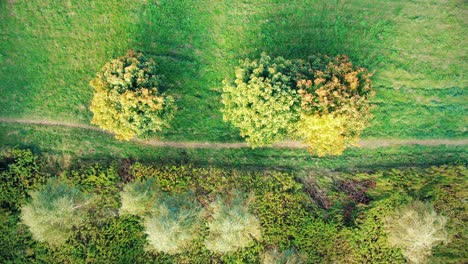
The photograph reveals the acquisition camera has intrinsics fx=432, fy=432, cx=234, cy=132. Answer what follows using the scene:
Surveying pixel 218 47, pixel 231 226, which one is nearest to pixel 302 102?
pixel 218 47

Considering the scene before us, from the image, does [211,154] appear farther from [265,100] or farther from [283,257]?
A: [283,257]

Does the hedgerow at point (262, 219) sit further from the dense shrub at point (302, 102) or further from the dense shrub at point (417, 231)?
the dense shrub at point (302, 102)

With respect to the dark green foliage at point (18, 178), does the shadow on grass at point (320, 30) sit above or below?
above

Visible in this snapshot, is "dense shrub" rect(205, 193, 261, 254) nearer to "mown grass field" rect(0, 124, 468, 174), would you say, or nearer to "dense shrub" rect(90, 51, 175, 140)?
"mown grass field" rect(0, 124, 468, 174)

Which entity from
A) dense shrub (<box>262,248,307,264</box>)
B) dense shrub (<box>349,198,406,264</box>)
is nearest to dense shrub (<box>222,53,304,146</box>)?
dense shrub (<box>262,248,307,264</box>)

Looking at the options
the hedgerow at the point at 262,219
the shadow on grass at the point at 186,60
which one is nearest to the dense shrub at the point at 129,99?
the shadow on grass at the point at 186,60
